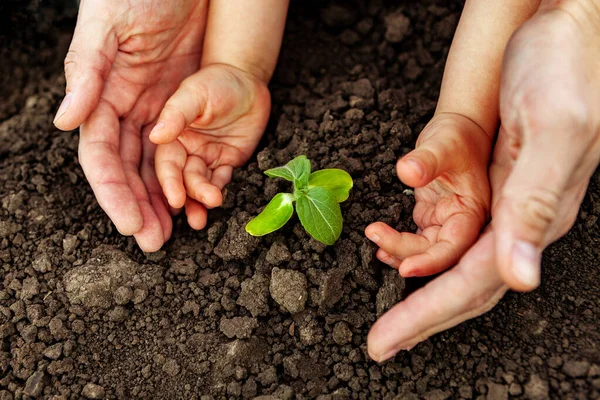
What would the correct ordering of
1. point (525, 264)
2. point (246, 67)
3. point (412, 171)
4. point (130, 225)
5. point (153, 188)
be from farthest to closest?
point (246, 67)
point (153, 188)
point (130, 225)
point (412, 171)
point (525, 264)

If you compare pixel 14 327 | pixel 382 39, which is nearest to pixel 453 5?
pixel 382 39

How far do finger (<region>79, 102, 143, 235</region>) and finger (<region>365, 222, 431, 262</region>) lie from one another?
90cm

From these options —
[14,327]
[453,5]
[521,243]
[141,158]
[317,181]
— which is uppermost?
[521,243]

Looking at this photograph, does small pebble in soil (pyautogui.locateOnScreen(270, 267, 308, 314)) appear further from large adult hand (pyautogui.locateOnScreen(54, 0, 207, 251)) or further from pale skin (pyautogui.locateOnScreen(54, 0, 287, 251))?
large adult hand (pyautogui.locateOnScreen(54, 0, 207, 251))

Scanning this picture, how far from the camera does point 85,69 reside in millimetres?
2516

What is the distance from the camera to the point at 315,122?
9.28 feet

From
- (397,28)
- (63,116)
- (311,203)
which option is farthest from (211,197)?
(397,28)

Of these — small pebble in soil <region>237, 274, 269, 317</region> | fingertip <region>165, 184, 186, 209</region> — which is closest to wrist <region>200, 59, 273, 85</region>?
fingertip <region>165, 184, 186, 209</region>

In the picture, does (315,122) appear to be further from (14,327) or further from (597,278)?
(14,327)

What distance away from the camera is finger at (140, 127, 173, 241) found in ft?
8.59

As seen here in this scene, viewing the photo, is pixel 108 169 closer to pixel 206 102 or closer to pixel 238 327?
pixel 206 102

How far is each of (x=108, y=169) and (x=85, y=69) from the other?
399mm

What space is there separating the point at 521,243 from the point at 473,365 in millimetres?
690

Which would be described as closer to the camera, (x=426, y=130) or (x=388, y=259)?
(x=388, y=259)
